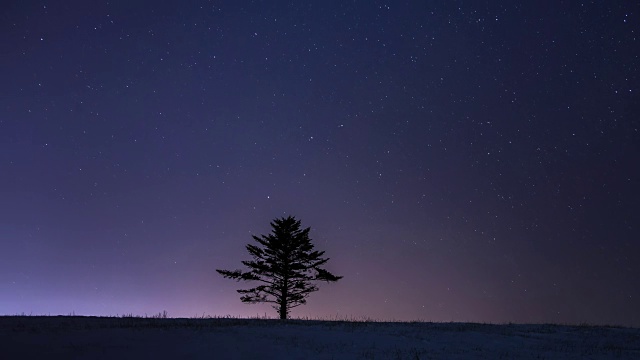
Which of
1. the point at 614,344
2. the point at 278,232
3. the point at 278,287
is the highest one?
the point at 278,232

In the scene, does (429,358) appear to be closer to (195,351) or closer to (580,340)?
(195,351)

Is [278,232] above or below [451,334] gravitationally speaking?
above

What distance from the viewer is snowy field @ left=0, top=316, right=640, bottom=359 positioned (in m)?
13.0

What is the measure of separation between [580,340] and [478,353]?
773 centimetres

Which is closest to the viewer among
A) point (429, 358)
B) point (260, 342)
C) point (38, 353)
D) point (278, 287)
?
point (38, 353)

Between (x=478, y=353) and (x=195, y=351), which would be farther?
(x=478, y=353)

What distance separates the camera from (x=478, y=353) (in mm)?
16094

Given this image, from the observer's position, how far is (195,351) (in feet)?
44.0

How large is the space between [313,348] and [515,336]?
33.1 ft

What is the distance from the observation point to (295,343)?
15758 millimetres

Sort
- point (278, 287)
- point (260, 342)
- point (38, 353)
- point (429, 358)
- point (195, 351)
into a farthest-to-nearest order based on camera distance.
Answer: point (278, 287) → point (260, 342) → point (429, 358) → point (195, 351) → point (38, 353)

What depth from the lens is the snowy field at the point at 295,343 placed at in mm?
12961

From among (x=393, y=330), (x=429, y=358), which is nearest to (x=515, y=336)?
(x=393, y=330)

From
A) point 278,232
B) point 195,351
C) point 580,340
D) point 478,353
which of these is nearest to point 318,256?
point 278,232
